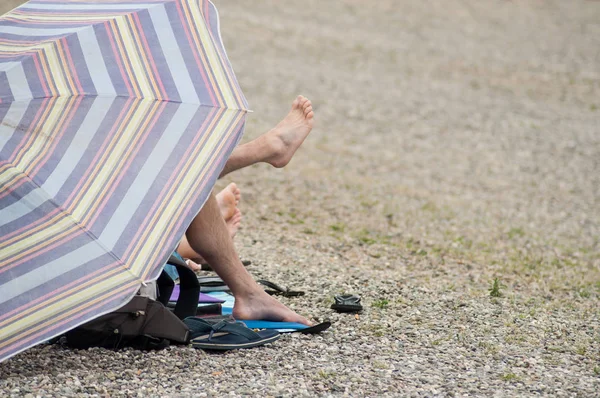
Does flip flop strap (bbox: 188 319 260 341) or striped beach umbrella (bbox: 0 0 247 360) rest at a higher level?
striped beach umbrella (bbox: 0 0 247 360)

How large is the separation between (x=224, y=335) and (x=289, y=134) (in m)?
1.30

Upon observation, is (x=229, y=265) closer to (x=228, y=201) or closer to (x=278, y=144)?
(x=278, y=144)

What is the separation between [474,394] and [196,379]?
4.25ft

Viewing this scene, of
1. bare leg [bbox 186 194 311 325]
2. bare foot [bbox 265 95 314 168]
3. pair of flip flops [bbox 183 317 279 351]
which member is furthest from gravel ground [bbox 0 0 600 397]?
bare foot [bbox 265 95 314 168]

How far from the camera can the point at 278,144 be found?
4730 millimetres

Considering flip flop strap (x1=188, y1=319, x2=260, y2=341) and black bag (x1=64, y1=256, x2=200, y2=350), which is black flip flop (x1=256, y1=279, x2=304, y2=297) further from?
black bag (x1=64, y1=256, x2=200, y2=350)

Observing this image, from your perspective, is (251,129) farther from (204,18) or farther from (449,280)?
(204,18)

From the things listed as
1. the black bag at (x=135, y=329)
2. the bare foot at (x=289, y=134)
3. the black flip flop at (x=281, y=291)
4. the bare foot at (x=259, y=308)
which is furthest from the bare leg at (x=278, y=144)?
the black bag at (x=135, y=329)

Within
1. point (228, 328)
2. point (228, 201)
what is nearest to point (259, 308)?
point (228, 328)

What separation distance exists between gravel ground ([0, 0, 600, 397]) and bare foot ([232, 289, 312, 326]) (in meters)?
0.15

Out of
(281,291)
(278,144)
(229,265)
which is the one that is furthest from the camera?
(281,291)

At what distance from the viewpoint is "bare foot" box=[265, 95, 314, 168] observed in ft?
15.5

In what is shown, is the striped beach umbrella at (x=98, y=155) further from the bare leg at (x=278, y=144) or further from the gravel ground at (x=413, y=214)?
the bare leg at (x=278, y=144)

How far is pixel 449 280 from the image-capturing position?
6.15 m
